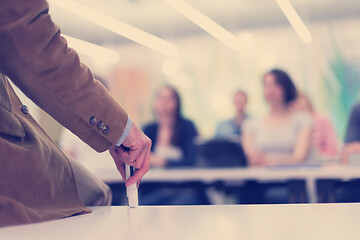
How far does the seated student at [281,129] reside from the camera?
354 centimetres

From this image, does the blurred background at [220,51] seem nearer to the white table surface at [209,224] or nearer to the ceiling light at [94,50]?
the ceiling light at [94,50]

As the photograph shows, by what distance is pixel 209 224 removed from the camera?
0.82m

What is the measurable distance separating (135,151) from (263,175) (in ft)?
6.08

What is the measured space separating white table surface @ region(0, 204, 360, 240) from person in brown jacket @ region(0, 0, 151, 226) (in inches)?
2.0

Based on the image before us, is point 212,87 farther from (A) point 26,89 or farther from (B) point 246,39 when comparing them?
(A) point 26,89

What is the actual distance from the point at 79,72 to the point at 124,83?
28.8 ft

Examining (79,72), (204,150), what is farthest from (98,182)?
(204,150)

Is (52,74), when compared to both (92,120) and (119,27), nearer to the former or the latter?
(92,120)

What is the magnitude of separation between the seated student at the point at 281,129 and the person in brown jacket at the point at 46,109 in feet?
8.80

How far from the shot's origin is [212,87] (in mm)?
8789

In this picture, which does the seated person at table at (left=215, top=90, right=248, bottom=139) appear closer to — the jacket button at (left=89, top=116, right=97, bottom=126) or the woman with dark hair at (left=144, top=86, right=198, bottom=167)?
the woman with dark hair at (left=144, top=86, right=198, bottom=167)

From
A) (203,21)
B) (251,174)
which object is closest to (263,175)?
(251,174)

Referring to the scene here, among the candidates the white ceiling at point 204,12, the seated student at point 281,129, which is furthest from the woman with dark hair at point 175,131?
the white ceiling at point 204,12

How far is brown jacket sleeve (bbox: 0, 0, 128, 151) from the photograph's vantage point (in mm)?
815
